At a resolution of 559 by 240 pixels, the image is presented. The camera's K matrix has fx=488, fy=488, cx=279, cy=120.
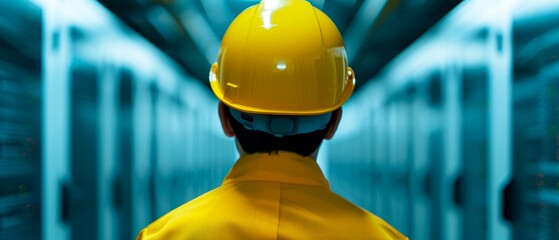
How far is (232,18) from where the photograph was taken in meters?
4.08

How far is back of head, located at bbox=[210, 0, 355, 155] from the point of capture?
5.19 ft

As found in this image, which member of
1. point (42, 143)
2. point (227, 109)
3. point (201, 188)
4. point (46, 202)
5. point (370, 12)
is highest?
point (370, 12)

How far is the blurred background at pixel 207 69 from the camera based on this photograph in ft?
6.70

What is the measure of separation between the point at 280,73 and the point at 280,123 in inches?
6.9

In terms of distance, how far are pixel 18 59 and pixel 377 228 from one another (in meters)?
1.60

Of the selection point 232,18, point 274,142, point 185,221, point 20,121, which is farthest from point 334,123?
point 232,18

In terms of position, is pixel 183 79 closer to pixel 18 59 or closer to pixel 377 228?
pixel 18 59

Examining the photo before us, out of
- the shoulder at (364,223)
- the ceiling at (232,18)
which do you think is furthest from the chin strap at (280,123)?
the ceiling at (232,18)

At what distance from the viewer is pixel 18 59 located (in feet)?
6.68

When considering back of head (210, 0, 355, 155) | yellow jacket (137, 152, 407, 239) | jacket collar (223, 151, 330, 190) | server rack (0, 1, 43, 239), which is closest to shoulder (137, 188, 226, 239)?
yellow jacket (137, 152, 407, 239)

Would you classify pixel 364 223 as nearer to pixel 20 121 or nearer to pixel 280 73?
pixel 280 73

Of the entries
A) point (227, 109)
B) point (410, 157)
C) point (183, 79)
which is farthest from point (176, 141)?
point (227, 109)

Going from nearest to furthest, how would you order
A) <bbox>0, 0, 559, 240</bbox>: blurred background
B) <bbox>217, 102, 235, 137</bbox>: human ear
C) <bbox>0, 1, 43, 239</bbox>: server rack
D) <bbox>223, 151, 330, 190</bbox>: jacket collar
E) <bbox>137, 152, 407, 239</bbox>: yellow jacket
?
1. <bbox>137, 152, 407, 239</bbox>: yellow jacket
2. <bbox>223, 151, 330, 190</bbox>: jacket collar
3. <bbox>217, 102, 235, 137</bbox>: human ear
4. <bbox>0, 1, 43, 239</bbox>: server rack
5. <bbox>0, 0, 559, 240</bbox>: blurred background

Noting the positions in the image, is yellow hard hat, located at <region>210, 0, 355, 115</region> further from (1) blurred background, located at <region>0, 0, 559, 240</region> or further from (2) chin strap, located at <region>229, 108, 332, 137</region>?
(1) blurred background, located at <region>0, 0, 559, 240</region>
